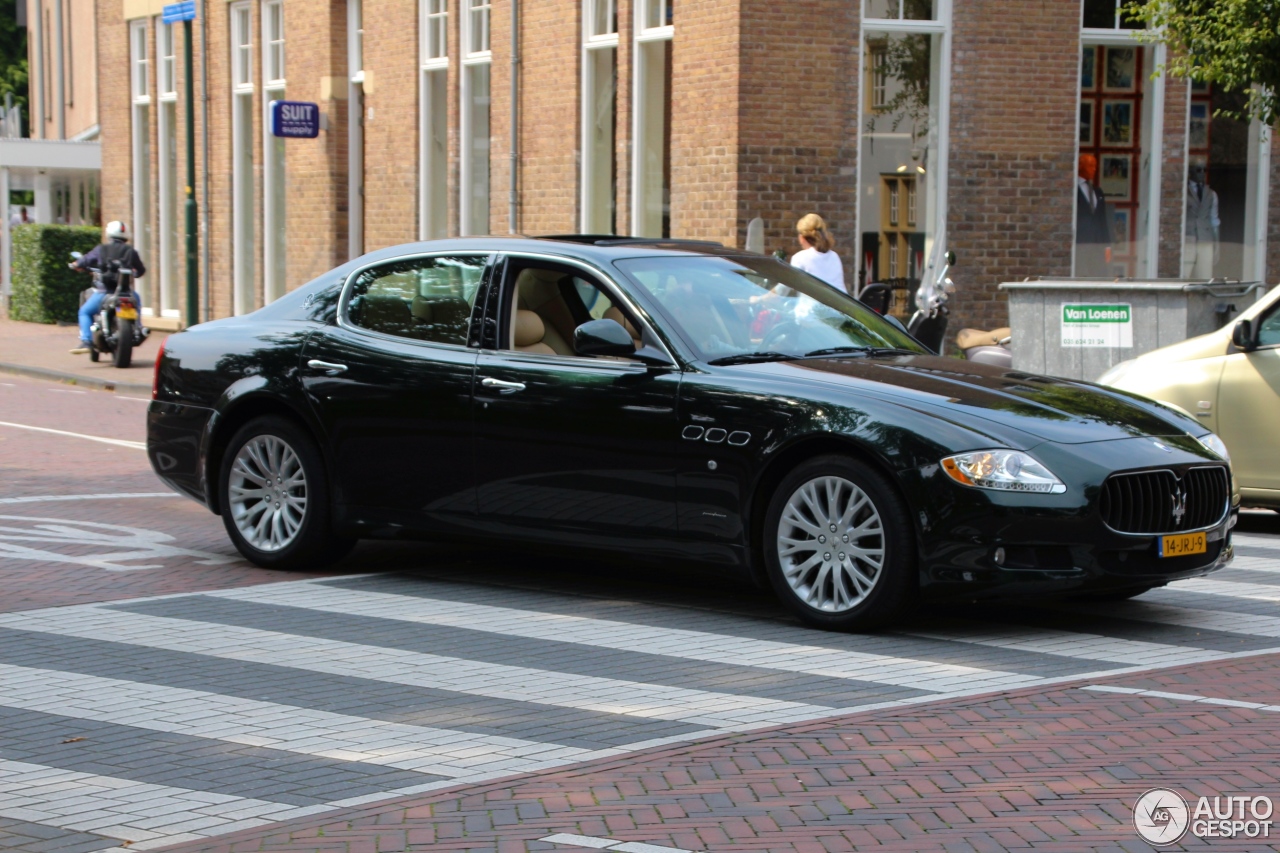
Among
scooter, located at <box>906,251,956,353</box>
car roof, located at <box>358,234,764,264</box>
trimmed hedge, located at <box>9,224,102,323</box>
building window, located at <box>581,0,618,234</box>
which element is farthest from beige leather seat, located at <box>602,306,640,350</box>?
trimmed hedge, located at <box>9,224,102,323</box>

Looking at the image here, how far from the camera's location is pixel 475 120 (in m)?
24.3

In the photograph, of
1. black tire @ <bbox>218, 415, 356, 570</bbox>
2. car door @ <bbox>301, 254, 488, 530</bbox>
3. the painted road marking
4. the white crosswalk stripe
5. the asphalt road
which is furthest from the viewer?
the painted road marking

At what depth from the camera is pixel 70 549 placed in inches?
392

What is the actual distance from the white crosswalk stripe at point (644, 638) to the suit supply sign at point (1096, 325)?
24.4 ft

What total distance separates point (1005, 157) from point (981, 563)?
12848 millimetres

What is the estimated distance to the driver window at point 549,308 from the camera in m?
8.64

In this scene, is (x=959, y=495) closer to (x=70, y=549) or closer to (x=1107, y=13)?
(x=70, y=549)

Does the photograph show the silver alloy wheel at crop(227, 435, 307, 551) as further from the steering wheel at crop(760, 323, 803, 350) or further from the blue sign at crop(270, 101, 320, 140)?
the blue sign at crop(270, 101, 320, 140)

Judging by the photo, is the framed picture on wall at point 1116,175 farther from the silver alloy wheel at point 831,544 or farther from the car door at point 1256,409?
the silver alloy wheel at point 831,544

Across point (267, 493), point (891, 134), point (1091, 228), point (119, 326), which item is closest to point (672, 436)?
point (267, 493)

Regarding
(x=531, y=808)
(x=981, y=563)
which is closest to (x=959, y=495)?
(x=981, y=563)

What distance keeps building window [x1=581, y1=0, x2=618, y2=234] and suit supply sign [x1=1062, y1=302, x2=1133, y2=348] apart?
8.10 meters

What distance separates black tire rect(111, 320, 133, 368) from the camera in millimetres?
23766

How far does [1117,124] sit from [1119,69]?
0.58 metres
